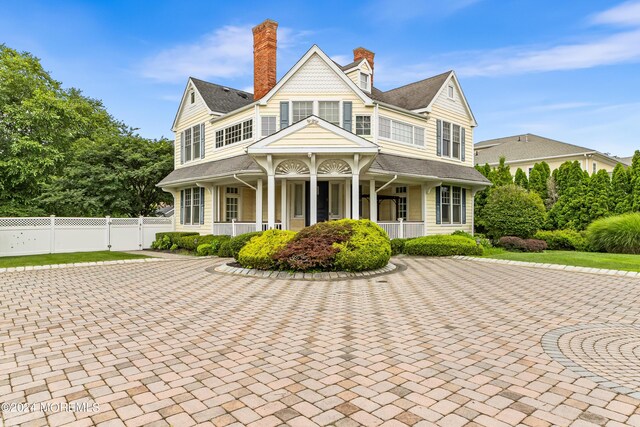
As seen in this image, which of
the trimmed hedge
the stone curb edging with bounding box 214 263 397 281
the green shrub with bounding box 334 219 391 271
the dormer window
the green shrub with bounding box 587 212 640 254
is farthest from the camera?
the dormer window

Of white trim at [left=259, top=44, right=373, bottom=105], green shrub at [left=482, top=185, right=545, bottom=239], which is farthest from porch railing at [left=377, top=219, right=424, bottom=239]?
white trim at [left=259, top=44, right=373, bottom=105]

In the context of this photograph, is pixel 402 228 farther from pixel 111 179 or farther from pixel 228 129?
pixel 111 179

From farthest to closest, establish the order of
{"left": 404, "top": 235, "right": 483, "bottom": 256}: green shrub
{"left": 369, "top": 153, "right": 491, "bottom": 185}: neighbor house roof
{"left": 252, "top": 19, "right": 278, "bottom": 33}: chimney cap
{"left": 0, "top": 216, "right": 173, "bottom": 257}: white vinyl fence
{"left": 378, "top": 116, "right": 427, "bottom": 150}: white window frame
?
{"left": 252, "top": 19, "right": 278, "bottom": 33}: chimney cap
{"left": 378, "top": 116, "right": 427, "bottom": 150}: white window frame
{"left": 369, "top": 153, "right": 491, "bottom": 185}: neighbor house roof
{"left": 0, "top": 216, "right": 173, "bottom": 257}: white vinyl fence
{"left": 404, "top": 235, "right": 483, "bottom": 256}: green shrub

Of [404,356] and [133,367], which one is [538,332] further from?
[133,367]

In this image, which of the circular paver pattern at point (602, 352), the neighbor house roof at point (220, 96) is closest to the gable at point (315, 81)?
the neighbor house roof at point (220, 96)

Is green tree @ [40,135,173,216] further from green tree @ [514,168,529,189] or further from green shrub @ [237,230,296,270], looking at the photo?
green tree @ [514,168,529,189]

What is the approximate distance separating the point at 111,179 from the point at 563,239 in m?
25.2

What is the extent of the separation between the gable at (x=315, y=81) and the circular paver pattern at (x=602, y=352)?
13.7 metres

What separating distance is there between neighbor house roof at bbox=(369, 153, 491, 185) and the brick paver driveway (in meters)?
8.36

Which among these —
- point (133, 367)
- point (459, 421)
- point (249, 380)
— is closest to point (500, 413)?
point (459, 421)

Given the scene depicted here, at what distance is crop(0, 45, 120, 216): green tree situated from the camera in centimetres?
1992

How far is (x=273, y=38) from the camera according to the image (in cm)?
1814

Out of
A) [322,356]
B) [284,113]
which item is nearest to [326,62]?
[284,113]

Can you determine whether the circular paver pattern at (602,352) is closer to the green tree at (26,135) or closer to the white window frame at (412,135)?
the white window frame at (412,135)
